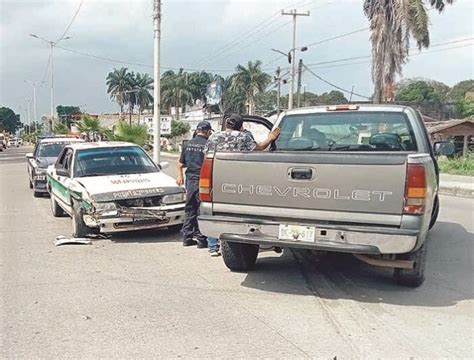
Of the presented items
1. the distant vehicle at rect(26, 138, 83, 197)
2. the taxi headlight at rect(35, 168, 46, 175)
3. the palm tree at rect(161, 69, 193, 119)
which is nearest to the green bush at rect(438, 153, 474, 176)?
the distant vehicle at rect(26, 138, 83, 197)

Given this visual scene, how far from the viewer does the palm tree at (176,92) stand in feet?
283

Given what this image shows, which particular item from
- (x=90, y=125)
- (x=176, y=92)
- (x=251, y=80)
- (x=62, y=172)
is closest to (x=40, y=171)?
(x=62, y=172)

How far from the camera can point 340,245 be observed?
477 cm

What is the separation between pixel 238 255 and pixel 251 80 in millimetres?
69585

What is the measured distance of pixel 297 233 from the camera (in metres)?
4.97

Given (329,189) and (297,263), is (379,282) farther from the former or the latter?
(329,189)

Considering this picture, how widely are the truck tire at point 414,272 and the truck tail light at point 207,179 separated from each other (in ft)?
6.60

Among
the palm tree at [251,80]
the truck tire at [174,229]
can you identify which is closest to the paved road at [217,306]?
the truck tire at [174,229]

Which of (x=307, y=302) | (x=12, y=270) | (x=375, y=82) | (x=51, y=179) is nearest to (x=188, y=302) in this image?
(x=307, y=302)

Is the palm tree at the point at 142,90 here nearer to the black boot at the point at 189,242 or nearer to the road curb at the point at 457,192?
the road curb at the point at 457,192

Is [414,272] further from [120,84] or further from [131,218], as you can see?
[120,84]

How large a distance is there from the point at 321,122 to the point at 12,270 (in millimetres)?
4186

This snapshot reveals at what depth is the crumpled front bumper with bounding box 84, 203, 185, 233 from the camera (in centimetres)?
759

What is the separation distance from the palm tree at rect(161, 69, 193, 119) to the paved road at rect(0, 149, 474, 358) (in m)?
80.0
